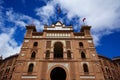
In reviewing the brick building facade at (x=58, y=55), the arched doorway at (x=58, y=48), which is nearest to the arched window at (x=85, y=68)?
the brick building facade at (x=58, y=55)

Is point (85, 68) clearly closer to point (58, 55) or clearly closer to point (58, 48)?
point (58, 48)

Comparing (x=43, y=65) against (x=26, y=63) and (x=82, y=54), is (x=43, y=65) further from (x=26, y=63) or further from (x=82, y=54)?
(x=82, y=54)

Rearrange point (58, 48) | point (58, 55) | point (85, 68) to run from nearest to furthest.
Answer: point (85, 68)
point (58, 48)
point (58, 55)

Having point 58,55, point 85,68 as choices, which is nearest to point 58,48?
point 58,55

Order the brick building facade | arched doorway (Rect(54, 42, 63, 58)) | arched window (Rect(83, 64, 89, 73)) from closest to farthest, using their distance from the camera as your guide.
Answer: the brick building facade, arched window (Rect(83, 64, 89, 73)), arched doorway (Rect(54, 42, 63, 58))

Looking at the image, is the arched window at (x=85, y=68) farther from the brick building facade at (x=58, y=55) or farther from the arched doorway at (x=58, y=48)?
the arched doorway at (x=58, y=48)

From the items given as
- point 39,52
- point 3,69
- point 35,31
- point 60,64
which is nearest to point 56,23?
point 35,31

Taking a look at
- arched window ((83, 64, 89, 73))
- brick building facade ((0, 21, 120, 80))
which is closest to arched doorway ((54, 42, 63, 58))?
brick building facade ((0, 21, 120, 80))

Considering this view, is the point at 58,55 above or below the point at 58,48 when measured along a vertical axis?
below

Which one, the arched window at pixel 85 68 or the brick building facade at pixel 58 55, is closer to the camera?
the brick building facade at pixel 58 55

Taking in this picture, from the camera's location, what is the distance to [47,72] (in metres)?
24.0

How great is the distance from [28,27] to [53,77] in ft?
40.2

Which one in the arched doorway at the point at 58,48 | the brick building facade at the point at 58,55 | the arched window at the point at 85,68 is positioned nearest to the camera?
the brick building facade at the point at 58,55

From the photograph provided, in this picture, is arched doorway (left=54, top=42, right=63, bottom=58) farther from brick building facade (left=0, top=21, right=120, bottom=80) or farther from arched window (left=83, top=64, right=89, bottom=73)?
arched window (left=83, top=64, right=89, bottom=73)
